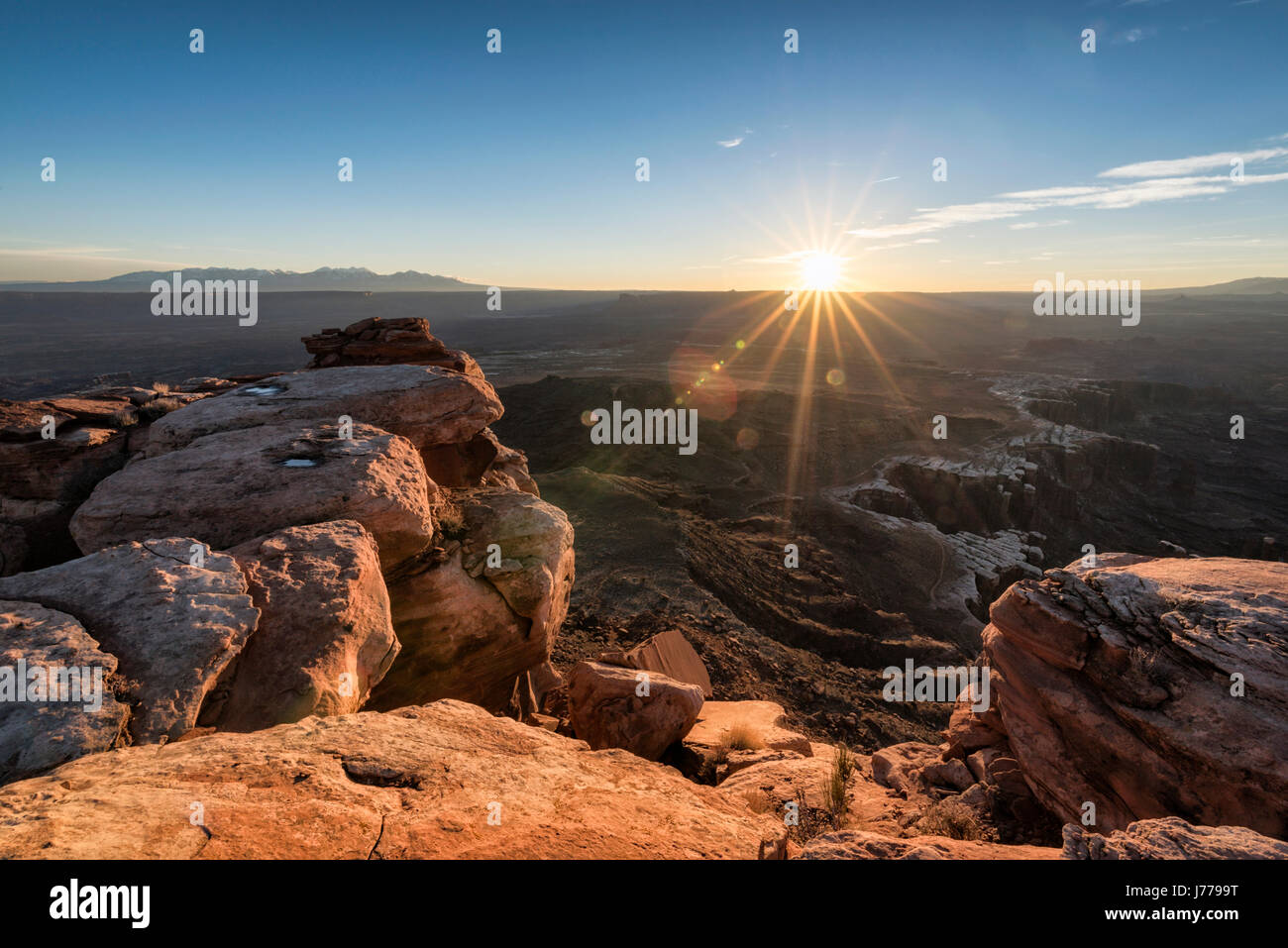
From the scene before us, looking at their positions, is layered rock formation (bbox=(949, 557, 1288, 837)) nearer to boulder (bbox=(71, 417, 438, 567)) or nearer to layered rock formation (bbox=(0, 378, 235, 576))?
boulder (bbox=(71, 417, 438, 567))

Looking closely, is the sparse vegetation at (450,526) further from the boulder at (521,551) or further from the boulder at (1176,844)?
the boulder at (1176,844)

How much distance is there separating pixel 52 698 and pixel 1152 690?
341 inches

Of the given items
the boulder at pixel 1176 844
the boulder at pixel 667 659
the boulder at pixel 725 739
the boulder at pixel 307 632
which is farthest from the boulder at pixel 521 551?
the boulder at pixel 1176 844

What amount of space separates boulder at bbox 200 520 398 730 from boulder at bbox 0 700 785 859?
51 cm

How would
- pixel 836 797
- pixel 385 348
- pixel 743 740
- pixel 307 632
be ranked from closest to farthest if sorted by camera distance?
pixel 307 632, pixel 836 797, pixel 743 740, pixel 385 348

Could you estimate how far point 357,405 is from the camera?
8734 mm

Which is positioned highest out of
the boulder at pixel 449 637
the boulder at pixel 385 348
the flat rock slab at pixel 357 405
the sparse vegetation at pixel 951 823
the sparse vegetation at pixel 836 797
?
the boulder at pixel 385 348

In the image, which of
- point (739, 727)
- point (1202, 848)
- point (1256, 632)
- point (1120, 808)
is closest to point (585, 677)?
point (739, 727)

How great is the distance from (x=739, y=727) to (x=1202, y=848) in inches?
235

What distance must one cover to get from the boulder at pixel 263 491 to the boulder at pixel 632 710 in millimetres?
3079

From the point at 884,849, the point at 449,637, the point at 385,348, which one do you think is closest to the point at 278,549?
the point at 449,637

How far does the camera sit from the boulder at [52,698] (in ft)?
11.0

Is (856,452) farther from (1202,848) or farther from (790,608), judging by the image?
(1202,848)

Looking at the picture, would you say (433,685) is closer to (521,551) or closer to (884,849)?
(521,551)
